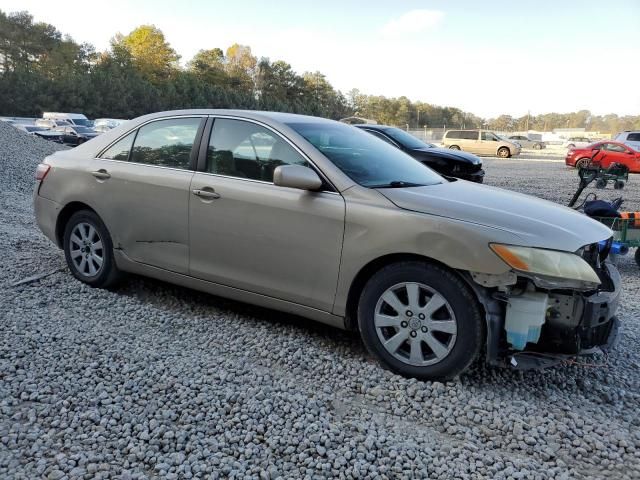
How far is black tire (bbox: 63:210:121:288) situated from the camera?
462 centimetres

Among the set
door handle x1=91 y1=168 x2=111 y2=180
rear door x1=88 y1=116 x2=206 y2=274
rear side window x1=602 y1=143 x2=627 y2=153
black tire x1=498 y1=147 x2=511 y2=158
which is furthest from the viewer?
black tire x1=498 y1=147 x2=511 y2=158

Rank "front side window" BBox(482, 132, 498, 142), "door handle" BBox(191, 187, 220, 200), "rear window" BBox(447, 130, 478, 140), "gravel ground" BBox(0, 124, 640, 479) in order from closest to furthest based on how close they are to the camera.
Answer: "gravel ground" BBox(0, 124, 640, 479) < "door handle" BBox(191, 187, 220, 200) < "front side window" BBox(482, 132, 498, 142) < "rear window" BBox(447, 130, 478, 140)

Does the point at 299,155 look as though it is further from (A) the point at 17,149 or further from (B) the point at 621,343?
(A) the point at 17,149

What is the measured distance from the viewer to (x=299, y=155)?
371 centimetres

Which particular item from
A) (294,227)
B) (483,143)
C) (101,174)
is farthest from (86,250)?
(483,143)

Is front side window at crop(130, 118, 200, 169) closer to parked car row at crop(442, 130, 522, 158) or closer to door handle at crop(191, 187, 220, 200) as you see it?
door handle at crop(191, 187, 220, 200)

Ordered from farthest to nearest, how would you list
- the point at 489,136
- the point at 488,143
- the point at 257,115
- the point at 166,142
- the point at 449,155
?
the point at 489,136 → the point at 488,143 → the point at 449,155 → the point at 166,142 → the point at 257,115

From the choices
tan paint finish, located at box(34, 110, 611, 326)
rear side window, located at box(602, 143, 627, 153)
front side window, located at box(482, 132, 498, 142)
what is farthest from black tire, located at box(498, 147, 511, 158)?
tan paint finish, located at box(34, 110, 611, 326)

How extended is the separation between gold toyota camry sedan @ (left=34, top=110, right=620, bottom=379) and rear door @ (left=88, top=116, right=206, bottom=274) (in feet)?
0.04

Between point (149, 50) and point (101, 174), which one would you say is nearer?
point (101, 174)

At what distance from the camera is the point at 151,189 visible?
4262 mm

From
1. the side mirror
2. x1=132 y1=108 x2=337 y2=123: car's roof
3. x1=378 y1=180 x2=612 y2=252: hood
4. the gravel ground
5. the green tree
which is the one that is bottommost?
the gravel ground

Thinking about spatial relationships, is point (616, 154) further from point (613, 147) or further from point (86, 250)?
point (86, 250)

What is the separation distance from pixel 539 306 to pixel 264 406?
1.59 m
